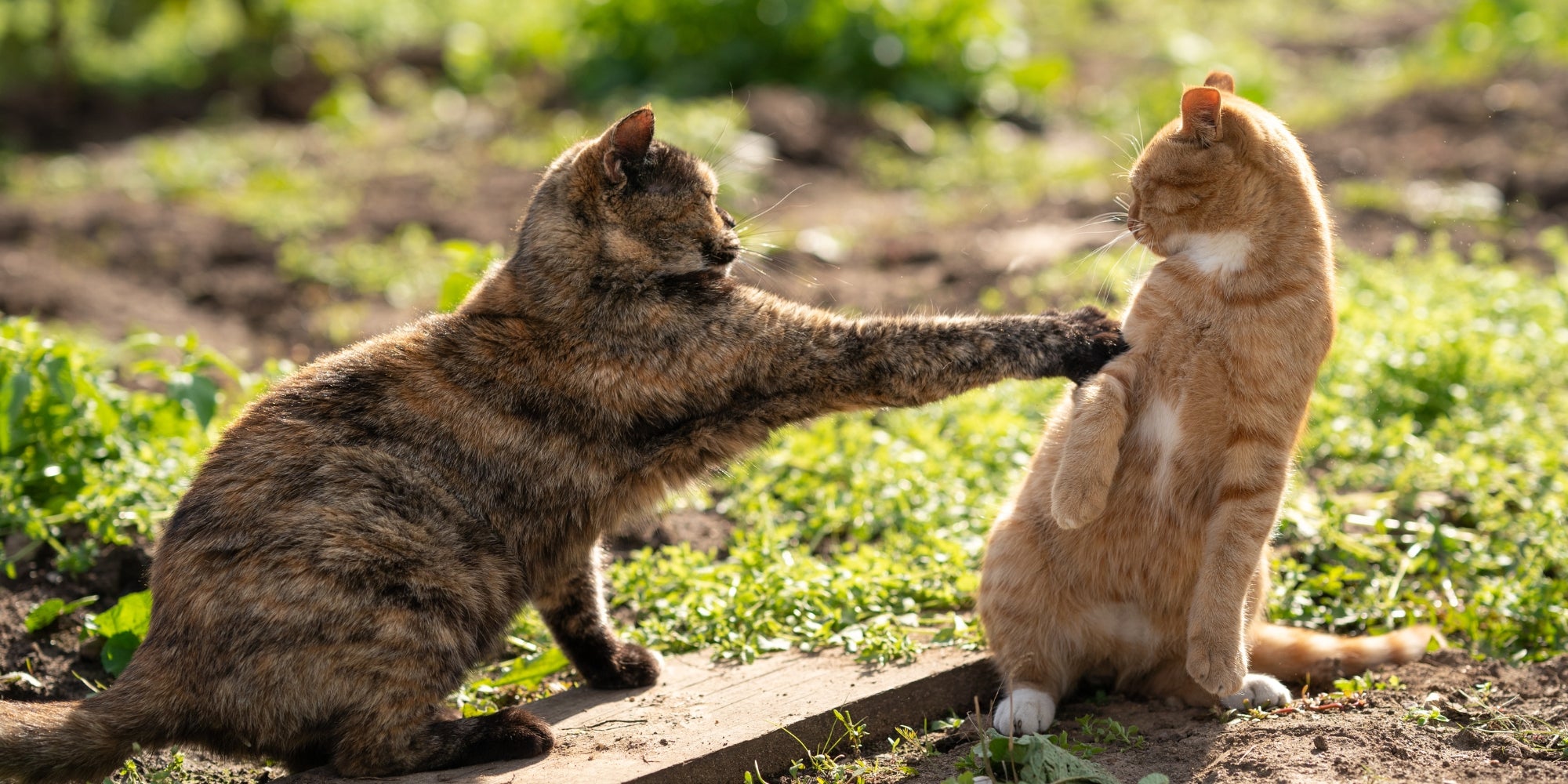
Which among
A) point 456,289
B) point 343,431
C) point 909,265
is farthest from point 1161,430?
point 909,265

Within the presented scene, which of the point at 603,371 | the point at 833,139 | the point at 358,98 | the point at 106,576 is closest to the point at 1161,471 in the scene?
the point at 603,371

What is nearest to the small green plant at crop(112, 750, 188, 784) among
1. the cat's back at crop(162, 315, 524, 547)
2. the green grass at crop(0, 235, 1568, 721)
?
the cat's back at crop(162, 315, 524, 547)

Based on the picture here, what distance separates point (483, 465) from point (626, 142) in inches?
38.1

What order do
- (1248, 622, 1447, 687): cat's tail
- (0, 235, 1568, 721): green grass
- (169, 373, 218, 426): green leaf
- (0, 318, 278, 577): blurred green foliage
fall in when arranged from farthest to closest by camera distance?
(169, 373, 218, 426): green leaf
(0, 318, 278, 577): blurred green foliage
(0, 235, 1568, 721): green grass
(1248, 622, 1447, 687): cat's tail

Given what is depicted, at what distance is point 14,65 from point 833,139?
7539mm

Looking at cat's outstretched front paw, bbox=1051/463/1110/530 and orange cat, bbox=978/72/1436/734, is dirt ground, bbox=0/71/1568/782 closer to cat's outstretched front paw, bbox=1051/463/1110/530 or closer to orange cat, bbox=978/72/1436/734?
orange cat, bbox=978/72/1436/734

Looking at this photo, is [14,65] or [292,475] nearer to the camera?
[292,475]

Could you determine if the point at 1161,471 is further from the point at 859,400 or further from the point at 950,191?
the point at 950,191

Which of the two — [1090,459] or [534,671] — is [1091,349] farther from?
[534,671]

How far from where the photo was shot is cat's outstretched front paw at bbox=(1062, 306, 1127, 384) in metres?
3.65

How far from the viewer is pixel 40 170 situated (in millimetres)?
10758

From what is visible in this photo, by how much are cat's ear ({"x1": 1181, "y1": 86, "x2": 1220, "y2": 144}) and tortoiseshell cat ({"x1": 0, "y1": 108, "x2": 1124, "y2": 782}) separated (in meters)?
0.55

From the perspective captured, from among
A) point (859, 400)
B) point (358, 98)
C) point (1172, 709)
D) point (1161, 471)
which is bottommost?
point (1172, 709)

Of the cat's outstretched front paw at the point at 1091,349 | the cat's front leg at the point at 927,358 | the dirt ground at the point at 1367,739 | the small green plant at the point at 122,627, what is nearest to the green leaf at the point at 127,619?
the small green plant at the point at 122,627
